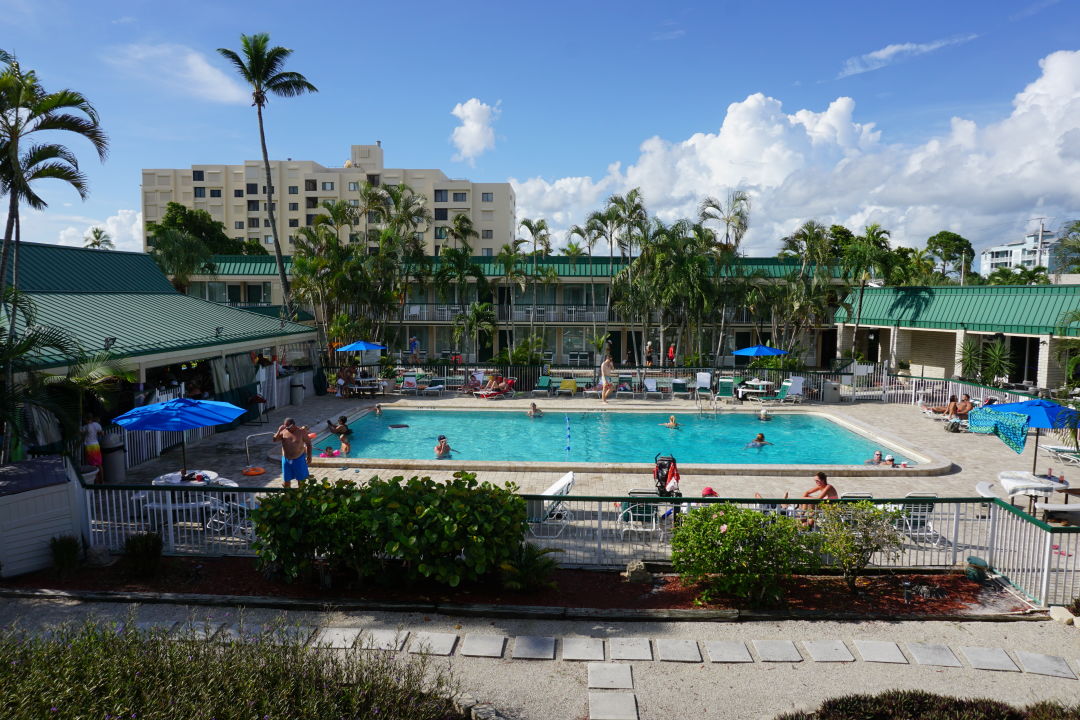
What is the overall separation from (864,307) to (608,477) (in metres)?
22.6

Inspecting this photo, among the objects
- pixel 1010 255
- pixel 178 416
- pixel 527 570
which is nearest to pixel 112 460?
pixel 178 416

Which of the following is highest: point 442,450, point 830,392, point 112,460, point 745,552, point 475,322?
point 475,322

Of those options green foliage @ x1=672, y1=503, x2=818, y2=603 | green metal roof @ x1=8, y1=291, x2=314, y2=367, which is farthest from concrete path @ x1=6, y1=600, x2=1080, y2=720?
green metal roof @ x1=8, y1=291, x2=314, y2=367

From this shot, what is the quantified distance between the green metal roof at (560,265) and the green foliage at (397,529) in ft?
85.7

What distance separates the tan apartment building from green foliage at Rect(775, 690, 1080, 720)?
58.9m

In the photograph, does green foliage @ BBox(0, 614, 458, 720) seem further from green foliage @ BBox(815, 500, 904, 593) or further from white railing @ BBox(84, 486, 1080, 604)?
green foliage @ BBox(815, 500, 904, 593)

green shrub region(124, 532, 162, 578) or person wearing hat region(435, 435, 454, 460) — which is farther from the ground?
green shrub region(124, 532, 162, 578)

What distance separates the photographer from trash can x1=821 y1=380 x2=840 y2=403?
22859mm

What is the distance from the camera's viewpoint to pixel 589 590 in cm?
792

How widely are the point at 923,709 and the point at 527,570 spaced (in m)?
4.01

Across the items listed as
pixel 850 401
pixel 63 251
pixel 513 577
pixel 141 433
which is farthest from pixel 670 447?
pixel 63 251

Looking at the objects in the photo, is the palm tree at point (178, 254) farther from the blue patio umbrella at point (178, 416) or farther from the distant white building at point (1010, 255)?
the distant white building at point (1010, 255)

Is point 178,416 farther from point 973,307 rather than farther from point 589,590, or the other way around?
point 973,307

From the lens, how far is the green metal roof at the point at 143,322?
1385cm
